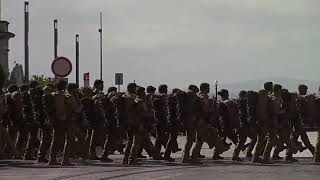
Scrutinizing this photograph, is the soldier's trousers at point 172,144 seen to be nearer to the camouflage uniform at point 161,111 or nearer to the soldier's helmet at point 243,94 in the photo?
the camouflage uniform at point 161,111

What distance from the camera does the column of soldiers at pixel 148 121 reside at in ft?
52.3

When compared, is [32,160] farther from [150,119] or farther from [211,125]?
[211,125]

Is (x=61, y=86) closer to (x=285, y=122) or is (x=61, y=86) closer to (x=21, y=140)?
(x=21, y=140)

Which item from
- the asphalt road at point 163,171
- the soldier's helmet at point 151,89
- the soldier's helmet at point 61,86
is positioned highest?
the soldier's helmet at point 61,86

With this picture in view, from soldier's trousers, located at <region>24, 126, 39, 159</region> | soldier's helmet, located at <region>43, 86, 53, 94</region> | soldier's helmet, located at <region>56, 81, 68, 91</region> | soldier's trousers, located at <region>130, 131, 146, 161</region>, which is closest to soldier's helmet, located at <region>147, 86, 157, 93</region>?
soldier's trousers, located at <region>130, 131, 146, 161</region>

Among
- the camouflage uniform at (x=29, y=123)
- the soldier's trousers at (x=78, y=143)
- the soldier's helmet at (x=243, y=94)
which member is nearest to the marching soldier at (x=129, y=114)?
the soldier's trousers at (x=78, y=143)

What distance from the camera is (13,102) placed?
17.7 metres

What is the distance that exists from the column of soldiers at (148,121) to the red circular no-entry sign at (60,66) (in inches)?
61.0

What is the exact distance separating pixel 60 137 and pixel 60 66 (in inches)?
175

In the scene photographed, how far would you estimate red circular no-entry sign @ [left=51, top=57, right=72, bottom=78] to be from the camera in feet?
65.1

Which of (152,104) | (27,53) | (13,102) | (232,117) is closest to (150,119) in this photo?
(152,104)

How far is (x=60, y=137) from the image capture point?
15.8 m

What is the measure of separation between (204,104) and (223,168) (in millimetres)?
1828

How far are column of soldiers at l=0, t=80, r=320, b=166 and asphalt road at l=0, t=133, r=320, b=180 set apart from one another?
46 centimetres
